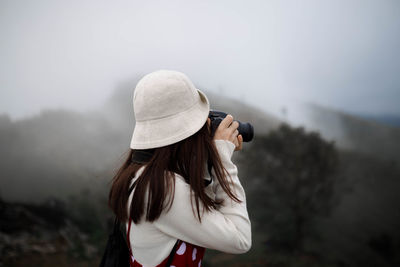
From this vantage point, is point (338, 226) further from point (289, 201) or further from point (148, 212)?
point (148, 212)

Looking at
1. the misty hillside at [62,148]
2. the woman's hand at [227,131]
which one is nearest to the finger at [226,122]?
the woman's hand at [227,131]

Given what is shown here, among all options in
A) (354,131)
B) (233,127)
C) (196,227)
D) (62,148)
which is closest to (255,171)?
(354,131)

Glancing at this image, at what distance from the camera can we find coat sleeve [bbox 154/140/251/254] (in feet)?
2.44

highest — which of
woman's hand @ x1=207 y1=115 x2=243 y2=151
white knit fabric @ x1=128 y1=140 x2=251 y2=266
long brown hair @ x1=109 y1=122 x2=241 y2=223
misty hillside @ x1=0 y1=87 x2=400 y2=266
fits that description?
woman's hand @ x1=207 y1=115 x2=243 y2=151

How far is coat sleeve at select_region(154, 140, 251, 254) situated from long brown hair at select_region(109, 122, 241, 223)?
0.02 meters

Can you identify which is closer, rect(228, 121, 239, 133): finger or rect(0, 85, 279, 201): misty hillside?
rect(228, 121, 239, 133): finger

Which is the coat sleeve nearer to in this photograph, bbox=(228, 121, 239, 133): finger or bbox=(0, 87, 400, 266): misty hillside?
bbox=(228, 121, 239, 133): finger

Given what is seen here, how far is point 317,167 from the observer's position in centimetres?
454

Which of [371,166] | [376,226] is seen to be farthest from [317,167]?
[376,226]

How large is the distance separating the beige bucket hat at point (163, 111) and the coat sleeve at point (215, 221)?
135 mm

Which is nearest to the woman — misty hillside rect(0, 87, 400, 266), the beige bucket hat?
the beige bucket hat

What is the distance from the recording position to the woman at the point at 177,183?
0.75 m

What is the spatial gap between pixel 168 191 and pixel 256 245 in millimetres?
4665

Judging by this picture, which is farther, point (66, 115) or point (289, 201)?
point (289, 201)
